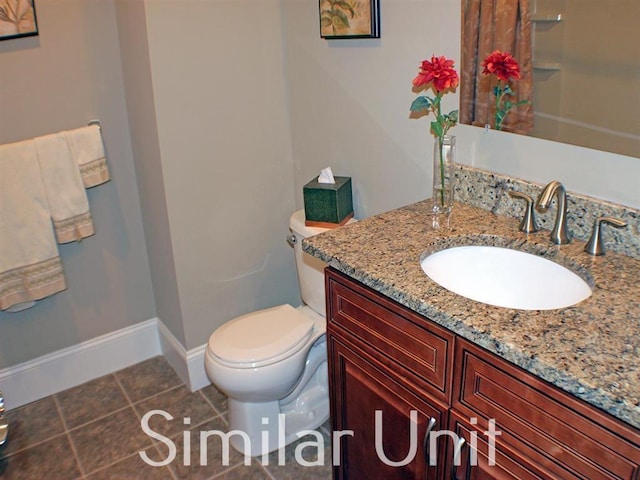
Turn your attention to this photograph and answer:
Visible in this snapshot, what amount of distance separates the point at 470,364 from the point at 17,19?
1.91 meters

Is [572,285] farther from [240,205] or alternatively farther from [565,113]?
[240,205]

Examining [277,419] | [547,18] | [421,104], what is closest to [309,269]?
[277,419]

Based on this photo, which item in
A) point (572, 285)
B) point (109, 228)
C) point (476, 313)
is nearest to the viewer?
point (476, 313)

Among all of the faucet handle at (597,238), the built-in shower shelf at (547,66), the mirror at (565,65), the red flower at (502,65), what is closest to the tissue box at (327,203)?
the mirror at (565,65)

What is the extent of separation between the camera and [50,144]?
2.16m

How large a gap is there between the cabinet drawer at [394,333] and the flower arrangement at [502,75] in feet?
2.10

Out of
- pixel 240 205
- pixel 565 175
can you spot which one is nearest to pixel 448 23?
pixel 565 175

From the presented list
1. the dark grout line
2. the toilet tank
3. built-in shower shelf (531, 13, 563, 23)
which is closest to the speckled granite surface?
built-in shower shelf (531, 13, 563, 23)

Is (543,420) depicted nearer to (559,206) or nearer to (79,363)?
(559,206)

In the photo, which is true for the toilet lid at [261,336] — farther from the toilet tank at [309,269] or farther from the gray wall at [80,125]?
the gray wall at [80,125]

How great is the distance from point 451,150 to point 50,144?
1.47m

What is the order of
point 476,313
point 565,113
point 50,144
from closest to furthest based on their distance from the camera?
point 476,313 < point 565,113 < point 50,144

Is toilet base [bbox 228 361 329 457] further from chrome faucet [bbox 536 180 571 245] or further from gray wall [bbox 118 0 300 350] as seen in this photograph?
chrome faucet [bbox 536 180 571 245]

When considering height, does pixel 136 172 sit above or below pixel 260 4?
below
